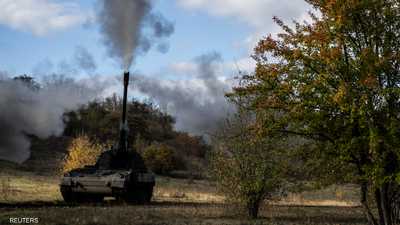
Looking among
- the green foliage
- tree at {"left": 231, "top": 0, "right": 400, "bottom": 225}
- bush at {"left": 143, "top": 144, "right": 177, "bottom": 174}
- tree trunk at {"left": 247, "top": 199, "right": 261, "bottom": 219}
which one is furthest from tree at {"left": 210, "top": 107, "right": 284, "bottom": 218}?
the green foliage

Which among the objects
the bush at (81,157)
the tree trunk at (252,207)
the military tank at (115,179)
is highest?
the bush at (81,157)

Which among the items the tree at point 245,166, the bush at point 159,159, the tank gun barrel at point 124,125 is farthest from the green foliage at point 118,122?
the tree at point 245,166

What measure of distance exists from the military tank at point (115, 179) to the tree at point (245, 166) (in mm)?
7427

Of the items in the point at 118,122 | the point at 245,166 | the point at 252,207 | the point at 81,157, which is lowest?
the point at 252,207

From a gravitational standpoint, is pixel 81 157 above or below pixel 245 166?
above

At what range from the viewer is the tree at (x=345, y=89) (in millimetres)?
13219

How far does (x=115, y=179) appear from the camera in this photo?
27.3 m

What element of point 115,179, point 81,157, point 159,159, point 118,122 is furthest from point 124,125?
point 118,122

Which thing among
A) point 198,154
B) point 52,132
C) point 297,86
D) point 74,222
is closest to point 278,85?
point 297,86

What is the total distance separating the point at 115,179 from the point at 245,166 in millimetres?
8639

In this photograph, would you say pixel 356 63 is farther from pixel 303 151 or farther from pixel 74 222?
pixel 74 222

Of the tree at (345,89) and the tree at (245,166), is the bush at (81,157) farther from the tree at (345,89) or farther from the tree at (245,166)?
the tree at (345,89)

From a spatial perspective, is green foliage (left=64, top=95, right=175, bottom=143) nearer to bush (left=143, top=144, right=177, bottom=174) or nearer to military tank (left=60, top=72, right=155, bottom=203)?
bush (left=143, top=144, right=177, bottom=174)

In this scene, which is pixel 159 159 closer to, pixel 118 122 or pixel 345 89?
pixel 118 122
